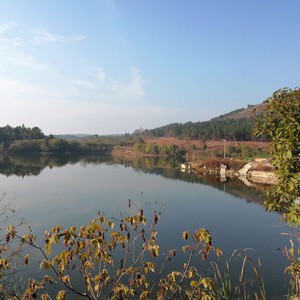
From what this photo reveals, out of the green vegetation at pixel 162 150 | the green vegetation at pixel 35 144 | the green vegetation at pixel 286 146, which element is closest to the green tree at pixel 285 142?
the green vegetation at pixel 286 146

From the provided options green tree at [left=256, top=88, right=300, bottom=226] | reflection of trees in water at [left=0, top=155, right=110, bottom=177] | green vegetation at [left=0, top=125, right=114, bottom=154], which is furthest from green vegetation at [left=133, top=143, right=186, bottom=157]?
green tree at [left=256, top=88, right=300, bottom=226]

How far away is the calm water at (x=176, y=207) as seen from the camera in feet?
50.0

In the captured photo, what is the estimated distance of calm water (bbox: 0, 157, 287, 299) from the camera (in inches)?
600

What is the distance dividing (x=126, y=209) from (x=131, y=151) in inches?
3154

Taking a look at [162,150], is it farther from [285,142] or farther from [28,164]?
[285,142]

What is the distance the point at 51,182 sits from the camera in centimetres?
3731

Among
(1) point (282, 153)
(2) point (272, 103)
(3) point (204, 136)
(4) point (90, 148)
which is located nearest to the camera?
(1) point (282, 153)

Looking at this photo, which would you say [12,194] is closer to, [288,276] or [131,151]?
[288,276]

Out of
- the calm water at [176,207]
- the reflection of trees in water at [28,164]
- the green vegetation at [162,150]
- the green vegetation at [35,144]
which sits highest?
the green vegetation at [35,144]

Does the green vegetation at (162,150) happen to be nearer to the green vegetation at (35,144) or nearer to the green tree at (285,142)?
the green vegetation at (35,144)

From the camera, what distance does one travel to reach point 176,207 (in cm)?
2391

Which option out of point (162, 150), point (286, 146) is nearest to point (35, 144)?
point (162, 150)

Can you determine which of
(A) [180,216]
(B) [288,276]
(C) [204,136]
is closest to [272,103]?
(B) [288,276]

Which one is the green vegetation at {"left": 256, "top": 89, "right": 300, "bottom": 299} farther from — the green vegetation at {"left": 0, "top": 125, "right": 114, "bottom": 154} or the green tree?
the green vegetation at {"left": 0, "top": 125, "right": 114, "bottom": 154}
